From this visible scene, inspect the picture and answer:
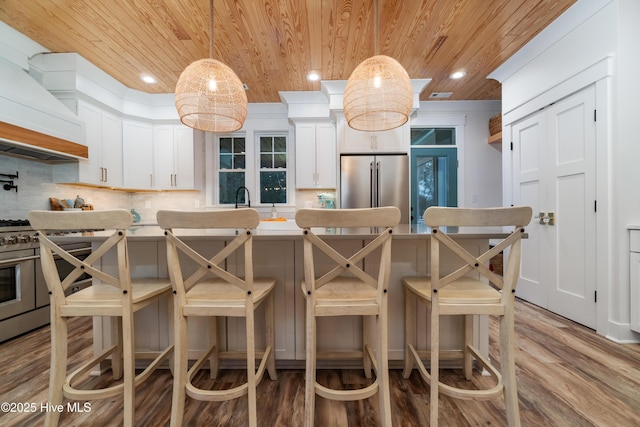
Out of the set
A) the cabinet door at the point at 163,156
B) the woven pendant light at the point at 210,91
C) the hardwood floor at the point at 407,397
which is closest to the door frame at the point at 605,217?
the hardwood floor at the point at 407,397

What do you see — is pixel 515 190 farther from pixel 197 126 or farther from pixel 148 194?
pixel 148 194

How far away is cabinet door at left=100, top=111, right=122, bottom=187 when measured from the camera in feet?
11.1

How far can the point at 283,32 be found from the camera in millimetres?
2488

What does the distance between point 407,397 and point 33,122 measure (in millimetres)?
3729

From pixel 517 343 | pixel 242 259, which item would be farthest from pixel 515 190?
pixel 242 259

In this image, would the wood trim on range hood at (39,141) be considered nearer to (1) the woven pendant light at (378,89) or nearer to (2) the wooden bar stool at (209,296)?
(2) the wooden bar stool at (209,296)

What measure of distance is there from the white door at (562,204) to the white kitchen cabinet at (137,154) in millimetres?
4877

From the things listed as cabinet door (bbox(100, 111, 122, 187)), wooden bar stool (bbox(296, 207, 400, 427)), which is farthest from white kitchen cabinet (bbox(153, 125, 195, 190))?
wooden bar stool (bbox(296, 207, 400, 427))

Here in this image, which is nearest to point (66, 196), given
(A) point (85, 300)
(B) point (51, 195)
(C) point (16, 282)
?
(B) point (51, 195)

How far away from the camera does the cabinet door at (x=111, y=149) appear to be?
3.38 metres

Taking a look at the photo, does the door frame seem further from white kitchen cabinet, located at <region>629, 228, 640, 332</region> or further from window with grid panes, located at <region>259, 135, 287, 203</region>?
window with grid panes, located at <region>259, 135, 287, 203</region>

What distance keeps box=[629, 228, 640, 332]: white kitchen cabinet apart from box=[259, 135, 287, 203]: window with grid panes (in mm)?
3780

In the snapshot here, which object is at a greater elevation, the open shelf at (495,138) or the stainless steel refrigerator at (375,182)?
the open shelf at (495,138)

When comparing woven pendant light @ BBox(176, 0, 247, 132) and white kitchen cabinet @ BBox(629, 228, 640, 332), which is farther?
white kitchen cabinet @ BBox(629, 228, 640, 332)
